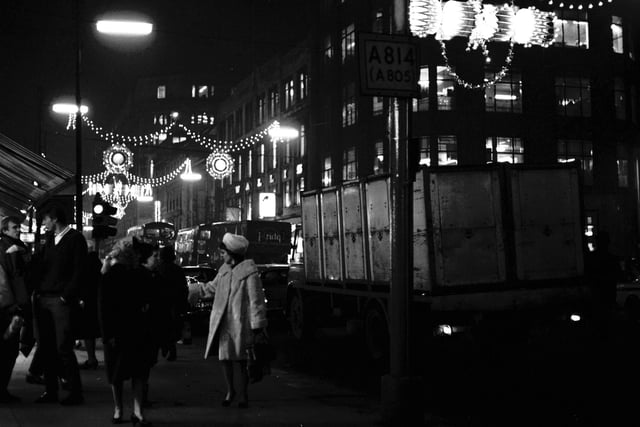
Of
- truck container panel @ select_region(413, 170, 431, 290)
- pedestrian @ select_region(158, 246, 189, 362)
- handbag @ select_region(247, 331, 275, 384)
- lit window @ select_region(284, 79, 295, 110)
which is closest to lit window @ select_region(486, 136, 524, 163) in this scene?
lit window @ select_region(284, 79, 295, 110)

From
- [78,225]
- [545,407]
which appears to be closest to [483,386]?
[545,407]

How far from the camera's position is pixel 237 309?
9297mm

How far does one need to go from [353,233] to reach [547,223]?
12.7 feet

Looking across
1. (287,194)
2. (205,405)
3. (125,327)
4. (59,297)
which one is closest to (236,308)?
(205,405)

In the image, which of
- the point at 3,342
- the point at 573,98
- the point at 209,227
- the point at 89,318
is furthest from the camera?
the point at 573,98

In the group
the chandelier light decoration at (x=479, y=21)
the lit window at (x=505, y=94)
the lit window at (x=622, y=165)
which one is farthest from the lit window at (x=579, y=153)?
the chandelier light decoration at (x=479, y=21)

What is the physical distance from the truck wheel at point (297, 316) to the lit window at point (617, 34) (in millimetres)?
41111

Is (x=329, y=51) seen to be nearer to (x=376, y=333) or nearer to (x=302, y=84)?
(x=302, y=84)

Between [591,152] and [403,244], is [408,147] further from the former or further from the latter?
[591,152]

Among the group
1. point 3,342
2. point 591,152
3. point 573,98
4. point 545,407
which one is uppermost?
point 573,98

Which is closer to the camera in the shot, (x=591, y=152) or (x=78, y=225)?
(x=78, y=225)

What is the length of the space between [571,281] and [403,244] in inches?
263

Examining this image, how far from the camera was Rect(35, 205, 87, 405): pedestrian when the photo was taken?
9.45 meters

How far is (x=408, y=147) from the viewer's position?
8914 mm
